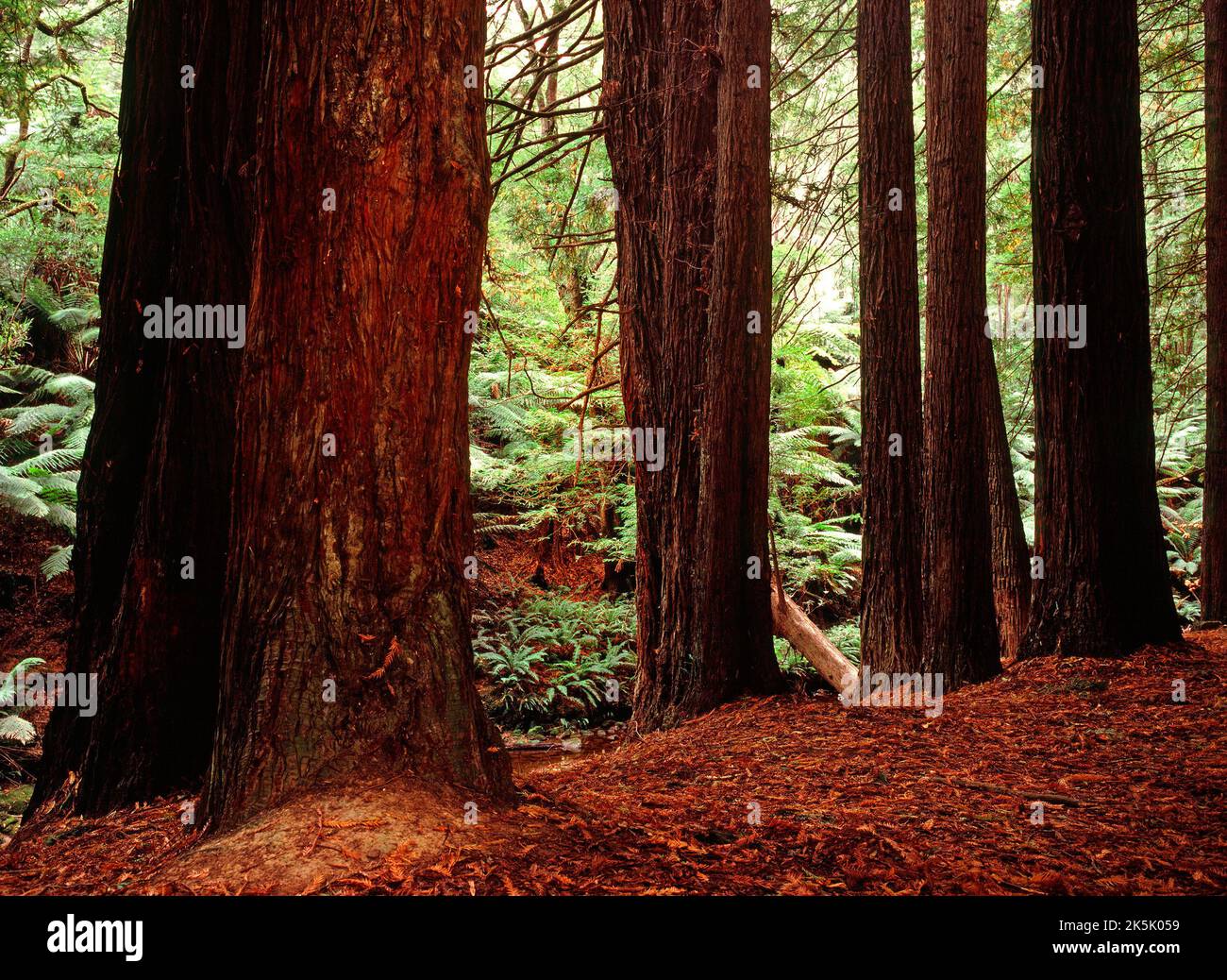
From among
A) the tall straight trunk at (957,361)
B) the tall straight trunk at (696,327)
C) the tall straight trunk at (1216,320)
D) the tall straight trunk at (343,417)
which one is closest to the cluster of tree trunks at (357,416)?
the tall straight trunk at (343,417)

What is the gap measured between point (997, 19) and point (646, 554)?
8.35 m

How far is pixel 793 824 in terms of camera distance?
3.12 m

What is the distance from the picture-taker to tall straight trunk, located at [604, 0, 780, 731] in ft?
19.4

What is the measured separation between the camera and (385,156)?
9.37 ft

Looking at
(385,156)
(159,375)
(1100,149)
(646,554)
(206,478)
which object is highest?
(1100,149)

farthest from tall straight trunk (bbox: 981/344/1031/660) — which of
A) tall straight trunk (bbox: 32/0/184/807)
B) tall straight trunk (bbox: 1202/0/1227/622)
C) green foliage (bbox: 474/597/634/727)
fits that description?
tall straight trunk (bbox: 32/0/184/807)

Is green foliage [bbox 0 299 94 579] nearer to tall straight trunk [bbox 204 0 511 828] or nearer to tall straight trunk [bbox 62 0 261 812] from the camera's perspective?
tall straight trunk [bbox 62 0 261 812]

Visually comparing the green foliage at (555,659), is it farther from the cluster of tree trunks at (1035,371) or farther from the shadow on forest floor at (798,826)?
the shadow on forest floor at (798,826)

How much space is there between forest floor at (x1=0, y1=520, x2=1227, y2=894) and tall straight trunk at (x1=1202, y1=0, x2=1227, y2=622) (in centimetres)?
425

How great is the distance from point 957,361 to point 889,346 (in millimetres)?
597

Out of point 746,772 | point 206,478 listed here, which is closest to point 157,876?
point 206,478

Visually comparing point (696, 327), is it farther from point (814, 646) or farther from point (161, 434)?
point (814, 646)

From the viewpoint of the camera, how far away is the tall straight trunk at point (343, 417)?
2.83 m
